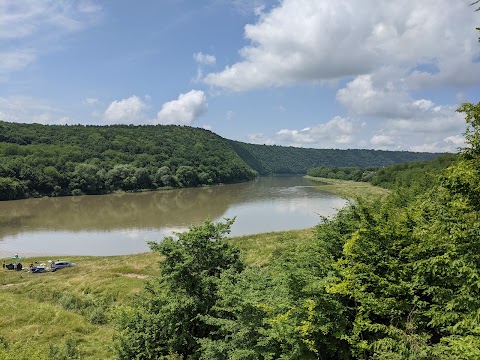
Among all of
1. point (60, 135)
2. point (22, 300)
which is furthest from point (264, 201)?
point (60, 135)

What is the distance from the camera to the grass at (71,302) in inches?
630

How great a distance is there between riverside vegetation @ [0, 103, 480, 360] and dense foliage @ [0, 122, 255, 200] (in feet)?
276

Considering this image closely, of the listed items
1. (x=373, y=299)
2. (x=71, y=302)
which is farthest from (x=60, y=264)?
(x=373, y=299)

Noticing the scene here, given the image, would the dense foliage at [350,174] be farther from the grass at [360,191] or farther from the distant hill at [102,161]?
the distant hill at [102,161]

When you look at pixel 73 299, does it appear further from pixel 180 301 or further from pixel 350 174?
pixel 350 174

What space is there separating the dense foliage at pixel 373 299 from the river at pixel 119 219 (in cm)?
1901

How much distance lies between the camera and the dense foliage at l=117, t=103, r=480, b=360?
7.11 meters

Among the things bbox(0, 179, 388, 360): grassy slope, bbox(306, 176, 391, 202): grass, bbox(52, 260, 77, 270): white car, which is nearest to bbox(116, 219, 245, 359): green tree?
bbox(0, 179, 388, 360): grassy slope

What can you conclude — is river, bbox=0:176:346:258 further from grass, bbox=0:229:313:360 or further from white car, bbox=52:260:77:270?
white car, bbox=52:260:77:270

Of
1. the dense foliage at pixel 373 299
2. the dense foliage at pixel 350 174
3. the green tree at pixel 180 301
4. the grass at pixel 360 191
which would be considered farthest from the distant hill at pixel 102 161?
the dense foliage at pixel 373 299

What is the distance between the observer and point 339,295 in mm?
9172

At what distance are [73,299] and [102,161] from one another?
95262 mm

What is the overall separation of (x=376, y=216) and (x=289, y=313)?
3.49 m

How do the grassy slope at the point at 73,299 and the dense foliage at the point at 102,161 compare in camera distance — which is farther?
the dense foliage at the point at 102,161
